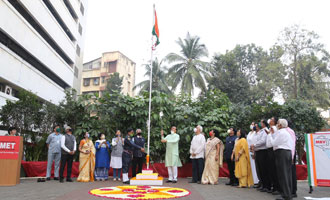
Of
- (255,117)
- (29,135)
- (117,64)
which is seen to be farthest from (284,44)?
(117,64)

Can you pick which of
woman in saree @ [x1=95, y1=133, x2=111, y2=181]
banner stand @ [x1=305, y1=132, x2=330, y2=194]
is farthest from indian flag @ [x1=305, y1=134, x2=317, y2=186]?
woman in saree @ [x1=95, y1=133, x2=111, y2=181]

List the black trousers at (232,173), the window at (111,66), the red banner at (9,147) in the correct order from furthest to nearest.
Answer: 1. the window at (111,66)
2. the black trousers at (232,173)
3. the red banner at (9,147)

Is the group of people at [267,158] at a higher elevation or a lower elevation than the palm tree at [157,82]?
lower

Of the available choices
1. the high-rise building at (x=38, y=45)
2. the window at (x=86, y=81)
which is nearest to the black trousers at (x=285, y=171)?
the high-rise building at (x=38, y=45)

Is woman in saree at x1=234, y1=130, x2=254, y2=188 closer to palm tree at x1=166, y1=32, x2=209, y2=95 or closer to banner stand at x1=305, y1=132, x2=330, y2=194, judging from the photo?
banner stand at x1=305, y1=132, x2=330, y2=194

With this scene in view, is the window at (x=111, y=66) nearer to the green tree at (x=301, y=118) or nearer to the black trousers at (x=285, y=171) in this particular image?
the green tree at (x=301, y=118)

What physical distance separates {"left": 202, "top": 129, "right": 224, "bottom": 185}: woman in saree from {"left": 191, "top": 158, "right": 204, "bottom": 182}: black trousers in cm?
24

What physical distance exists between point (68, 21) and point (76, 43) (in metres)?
3.48

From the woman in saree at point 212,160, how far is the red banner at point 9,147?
5123mm

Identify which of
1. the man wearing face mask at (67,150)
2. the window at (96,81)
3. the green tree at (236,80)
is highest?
the window at (96,81)

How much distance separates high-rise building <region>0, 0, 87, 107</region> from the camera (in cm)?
1328

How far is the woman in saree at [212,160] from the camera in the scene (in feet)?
24.8

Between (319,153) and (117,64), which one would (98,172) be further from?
(117,64)

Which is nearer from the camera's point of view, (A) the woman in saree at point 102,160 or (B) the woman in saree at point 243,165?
(B) the woman in saree at point 243,165
